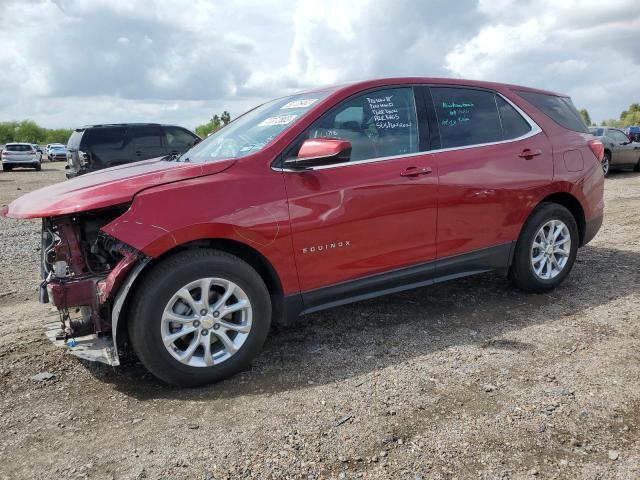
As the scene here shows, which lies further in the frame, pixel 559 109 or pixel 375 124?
pixel 559 109

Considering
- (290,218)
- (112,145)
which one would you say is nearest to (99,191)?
(290,218)

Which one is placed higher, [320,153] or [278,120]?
[278,120]

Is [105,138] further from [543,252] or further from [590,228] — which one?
[590,228]

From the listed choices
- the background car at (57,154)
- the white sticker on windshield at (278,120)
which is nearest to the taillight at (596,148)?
the white sticker on windshield at (278,120)

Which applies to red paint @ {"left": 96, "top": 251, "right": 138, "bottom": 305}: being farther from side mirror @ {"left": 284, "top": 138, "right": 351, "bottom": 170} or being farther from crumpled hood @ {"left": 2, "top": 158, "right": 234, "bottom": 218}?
side mirror @ {"left": 284, "top": 138, "right": 351, "bottom": 170}

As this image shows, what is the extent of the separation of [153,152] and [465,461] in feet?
39.2

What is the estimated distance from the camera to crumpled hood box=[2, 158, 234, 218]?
3002 millimetres

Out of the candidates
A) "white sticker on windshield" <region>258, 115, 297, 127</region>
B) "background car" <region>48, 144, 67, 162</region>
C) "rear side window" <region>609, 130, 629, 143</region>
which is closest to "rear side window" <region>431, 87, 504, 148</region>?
"white sticker on windshield" <region>258, 115, 297, 127</region>

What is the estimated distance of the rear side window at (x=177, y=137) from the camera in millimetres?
13258

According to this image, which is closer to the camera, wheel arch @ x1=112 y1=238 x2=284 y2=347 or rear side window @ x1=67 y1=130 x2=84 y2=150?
wheel arch @ x1=112 y1=238 x2=284 y2=347

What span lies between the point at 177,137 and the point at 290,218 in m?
11.0

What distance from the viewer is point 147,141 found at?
12859 millimetres

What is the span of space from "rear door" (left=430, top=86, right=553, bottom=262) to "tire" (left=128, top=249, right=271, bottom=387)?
1.57 metres

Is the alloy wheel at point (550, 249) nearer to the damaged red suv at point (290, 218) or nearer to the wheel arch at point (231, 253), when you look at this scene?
the damaged red suv at point (290, 218)
